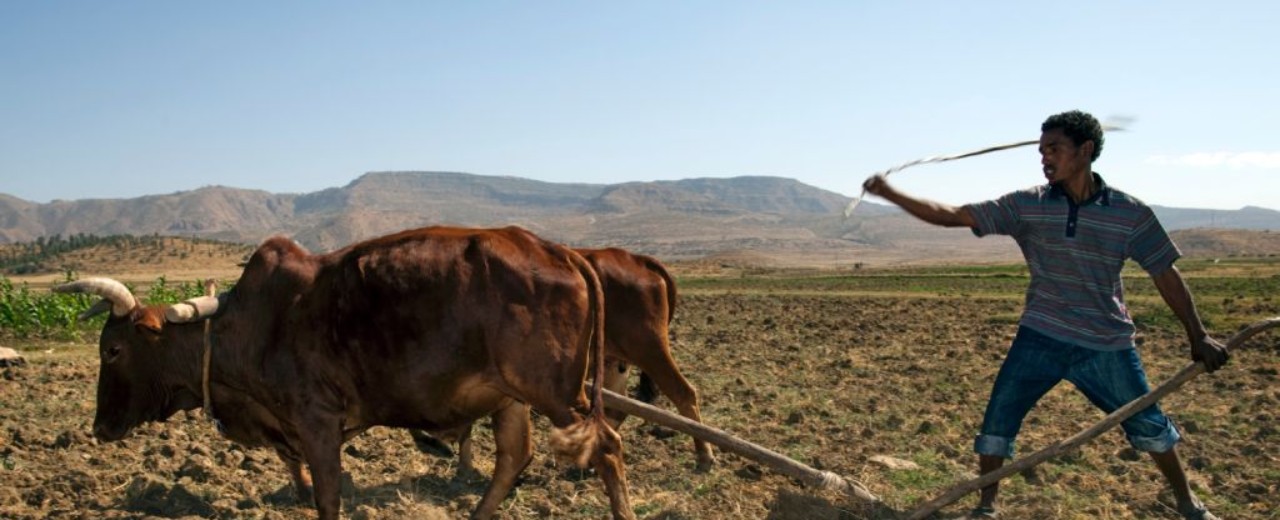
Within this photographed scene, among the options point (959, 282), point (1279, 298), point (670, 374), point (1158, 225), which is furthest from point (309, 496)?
point (959, 282)

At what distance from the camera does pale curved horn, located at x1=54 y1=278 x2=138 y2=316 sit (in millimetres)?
5133

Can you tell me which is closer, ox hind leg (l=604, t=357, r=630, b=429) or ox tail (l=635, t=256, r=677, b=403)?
ox hind leg (l=604, t=357, r=630, b=429)

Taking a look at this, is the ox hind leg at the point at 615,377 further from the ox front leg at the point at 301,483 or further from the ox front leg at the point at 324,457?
the ox front leg at the point at 324,457

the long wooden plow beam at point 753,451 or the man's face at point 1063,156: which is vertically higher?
the man's face at point 1063,156

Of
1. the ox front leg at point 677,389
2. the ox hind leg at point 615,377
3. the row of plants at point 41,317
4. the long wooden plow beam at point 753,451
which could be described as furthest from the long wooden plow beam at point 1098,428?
the row of plants at point 41,317

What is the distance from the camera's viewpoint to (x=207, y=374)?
5500mm

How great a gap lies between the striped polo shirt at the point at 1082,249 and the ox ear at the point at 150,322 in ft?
16.0

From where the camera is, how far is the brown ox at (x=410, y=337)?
15.9 ft

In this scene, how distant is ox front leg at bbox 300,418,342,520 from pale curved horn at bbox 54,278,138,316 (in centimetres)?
146

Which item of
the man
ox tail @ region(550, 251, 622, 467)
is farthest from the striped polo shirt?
ox tail @ region(550, 251, 622, 467)

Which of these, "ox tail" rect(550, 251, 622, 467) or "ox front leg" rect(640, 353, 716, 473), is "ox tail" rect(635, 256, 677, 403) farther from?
"ox tail" rect(550, 251, 622, 467)

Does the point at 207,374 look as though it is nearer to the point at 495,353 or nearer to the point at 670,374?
the point at 495,353

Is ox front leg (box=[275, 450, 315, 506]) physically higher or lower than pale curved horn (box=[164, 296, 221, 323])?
lower

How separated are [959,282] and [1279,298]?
1335 centimetres
